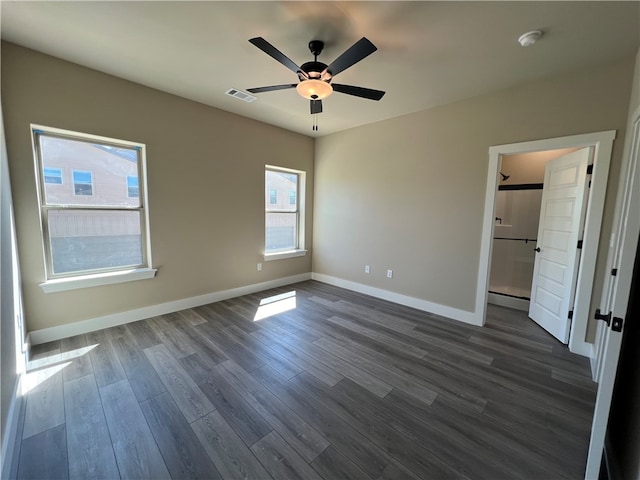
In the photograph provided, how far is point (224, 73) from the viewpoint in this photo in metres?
2.68

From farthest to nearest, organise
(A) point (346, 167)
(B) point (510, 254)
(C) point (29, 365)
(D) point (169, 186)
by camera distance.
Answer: (A) point (346, 167), (B) point (510, 254), (D) point (169, 186), (C) point (29, 365)

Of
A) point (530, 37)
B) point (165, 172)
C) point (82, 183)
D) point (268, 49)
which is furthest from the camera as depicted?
point (165, 172)

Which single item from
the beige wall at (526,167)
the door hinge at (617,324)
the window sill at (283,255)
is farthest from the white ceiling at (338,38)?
the window sill at (283,255)

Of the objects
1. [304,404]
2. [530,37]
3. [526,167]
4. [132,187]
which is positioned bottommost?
[304,404]

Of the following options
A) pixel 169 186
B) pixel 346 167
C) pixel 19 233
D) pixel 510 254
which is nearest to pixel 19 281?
pixel 19 233

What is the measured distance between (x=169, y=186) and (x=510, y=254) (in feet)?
17.3

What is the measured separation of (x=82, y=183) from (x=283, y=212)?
2.78 meters

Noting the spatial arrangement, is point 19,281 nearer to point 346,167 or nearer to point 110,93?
point 110,93

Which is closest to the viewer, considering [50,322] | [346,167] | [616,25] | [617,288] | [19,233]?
[617,288]

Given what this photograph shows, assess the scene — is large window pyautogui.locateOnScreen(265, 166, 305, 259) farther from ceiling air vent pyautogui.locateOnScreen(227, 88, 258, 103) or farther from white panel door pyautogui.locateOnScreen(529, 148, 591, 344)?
white panel door pyautogui.locateOnScreen(529, 148, 591, 344)

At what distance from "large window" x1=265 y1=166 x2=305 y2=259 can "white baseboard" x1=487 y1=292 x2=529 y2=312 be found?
132 inches

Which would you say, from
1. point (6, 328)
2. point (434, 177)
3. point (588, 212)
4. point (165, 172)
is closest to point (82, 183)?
point (165, 172)

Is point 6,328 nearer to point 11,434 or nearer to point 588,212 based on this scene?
point 11,434

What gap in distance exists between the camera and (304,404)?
6.15 feet
